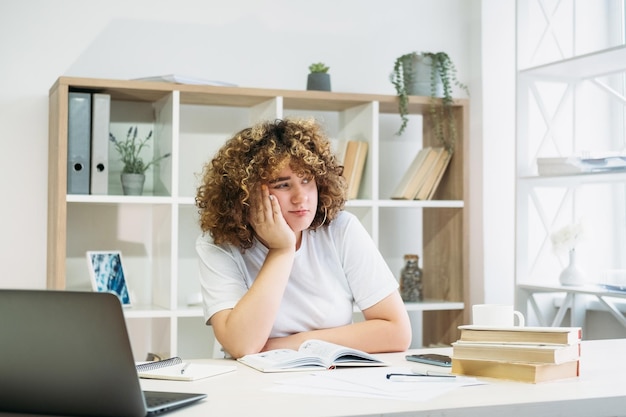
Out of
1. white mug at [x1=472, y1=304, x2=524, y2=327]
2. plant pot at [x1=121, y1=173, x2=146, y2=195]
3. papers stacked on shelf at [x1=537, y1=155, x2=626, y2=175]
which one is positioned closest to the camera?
white mug at [x1=472, y1=304, x2=524, y2=327]

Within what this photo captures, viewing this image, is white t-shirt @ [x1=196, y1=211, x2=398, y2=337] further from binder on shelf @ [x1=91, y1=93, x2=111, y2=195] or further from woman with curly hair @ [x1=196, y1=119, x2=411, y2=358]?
binder on shelf @ [x1=91, y1=93, x2=111, y2=195]

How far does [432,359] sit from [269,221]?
58 cm

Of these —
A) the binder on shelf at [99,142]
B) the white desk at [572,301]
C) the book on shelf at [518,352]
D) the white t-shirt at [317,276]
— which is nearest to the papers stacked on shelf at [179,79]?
the binder on shelf at [99,142]

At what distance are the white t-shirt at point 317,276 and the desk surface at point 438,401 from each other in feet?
1.73

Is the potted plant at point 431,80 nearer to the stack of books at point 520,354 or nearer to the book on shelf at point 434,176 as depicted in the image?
the book on shelf at point 434,176

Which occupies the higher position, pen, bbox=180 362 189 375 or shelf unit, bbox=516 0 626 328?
shelf unit, bbox=516 0 626 328

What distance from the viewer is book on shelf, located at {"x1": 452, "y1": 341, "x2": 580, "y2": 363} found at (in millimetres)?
1568

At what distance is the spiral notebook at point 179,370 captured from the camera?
1585 millimetres

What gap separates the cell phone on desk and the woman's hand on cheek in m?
0.45

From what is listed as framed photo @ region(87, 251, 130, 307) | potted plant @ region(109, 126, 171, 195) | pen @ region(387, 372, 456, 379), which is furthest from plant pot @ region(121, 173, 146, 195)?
pen @ region(387, 372, 456, 379)

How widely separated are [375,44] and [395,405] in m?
2.66

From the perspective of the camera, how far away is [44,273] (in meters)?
3.28

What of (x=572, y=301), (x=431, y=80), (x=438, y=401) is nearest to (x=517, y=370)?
(x=438, y=401)

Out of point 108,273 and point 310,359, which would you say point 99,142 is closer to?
point 108,273
